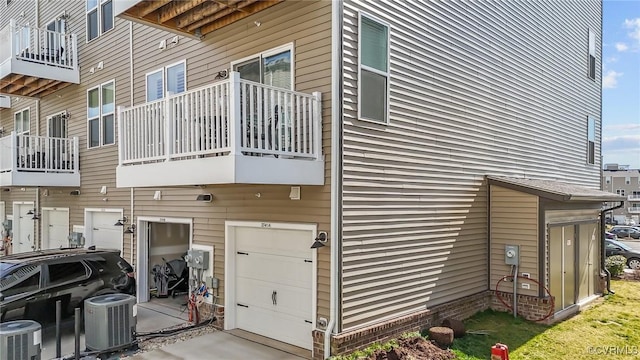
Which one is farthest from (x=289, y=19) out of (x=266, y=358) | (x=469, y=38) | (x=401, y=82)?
(x=266, y=358)

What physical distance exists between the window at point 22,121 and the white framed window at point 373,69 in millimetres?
13724

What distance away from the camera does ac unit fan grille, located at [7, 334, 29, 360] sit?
17.7 feet

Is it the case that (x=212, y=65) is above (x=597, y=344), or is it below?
above

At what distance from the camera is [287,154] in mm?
6039

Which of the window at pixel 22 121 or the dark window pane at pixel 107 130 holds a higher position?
the window at pixel 22 121

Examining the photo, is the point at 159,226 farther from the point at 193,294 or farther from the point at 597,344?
the point at 597,344

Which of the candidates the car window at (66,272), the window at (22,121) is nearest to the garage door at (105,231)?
the car window at (66,272)

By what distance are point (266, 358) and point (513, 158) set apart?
24.9 ft

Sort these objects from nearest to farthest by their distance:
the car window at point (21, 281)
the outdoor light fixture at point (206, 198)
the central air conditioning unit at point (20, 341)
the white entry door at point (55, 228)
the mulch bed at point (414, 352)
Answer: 1. the central air conditioning unit at point (20, 341)
2. the mulch bed at point (414, 352)
3. the car window at point (21, 281)
4. the outdoor light fixture at point (206, 198)
5. the white entry door at point (55, 228)

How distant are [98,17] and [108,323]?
9.09m

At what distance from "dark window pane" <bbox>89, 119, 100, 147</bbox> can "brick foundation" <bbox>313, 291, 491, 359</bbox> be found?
8679 millimetres

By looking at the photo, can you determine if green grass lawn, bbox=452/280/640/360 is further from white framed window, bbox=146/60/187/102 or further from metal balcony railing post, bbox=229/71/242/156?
white framed window, bbox=146/60/187/102

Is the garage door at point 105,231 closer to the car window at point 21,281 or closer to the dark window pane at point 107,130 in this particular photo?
the dark window pane at point 107,130

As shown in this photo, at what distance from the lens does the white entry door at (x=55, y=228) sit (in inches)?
518
